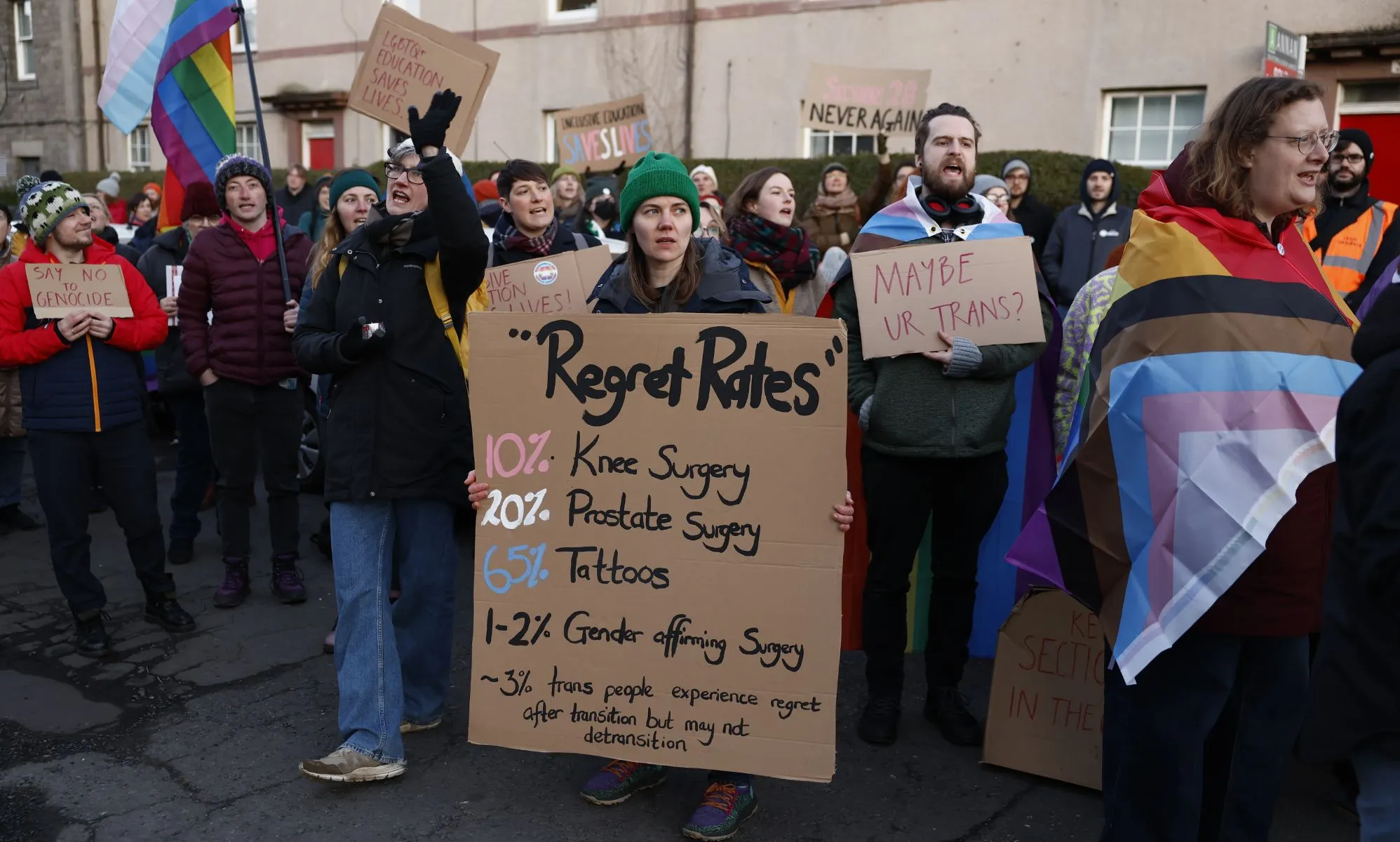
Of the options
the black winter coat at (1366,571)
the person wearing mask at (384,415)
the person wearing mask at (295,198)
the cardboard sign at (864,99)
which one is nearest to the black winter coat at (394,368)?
the person wearing mask at (384,415)

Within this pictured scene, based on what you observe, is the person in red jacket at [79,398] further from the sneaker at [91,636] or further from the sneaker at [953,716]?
the sneaker at [953,716]

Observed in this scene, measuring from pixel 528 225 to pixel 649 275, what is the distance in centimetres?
175

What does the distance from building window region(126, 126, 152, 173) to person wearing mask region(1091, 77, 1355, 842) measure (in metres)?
26.1

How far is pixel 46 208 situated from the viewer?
5.05m

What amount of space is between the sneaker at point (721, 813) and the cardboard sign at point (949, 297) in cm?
146

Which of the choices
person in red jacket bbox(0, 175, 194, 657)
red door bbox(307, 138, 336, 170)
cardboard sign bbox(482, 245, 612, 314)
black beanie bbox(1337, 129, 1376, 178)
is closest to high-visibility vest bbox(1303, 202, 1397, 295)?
black beanie bbox(1337, 129, 1376, 178)

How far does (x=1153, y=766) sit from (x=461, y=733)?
240 centimetres

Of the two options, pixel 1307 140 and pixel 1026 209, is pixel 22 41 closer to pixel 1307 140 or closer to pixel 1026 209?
pixel 1026 209

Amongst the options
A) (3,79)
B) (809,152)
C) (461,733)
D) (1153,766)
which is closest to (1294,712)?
(1153,766)

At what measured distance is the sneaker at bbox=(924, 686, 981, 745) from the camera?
4090 millimetres

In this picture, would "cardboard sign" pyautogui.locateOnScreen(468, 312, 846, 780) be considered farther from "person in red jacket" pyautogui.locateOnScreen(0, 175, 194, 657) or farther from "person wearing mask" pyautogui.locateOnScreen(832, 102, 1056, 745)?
"person in red jacket" pyautogui.locateOnScreen(0, 175, 194, 657)

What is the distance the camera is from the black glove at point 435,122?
3412 mm

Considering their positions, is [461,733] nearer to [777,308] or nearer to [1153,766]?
[777,308]

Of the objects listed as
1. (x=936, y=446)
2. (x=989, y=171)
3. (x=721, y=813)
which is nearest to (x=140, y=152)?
(x=989, y=171)
